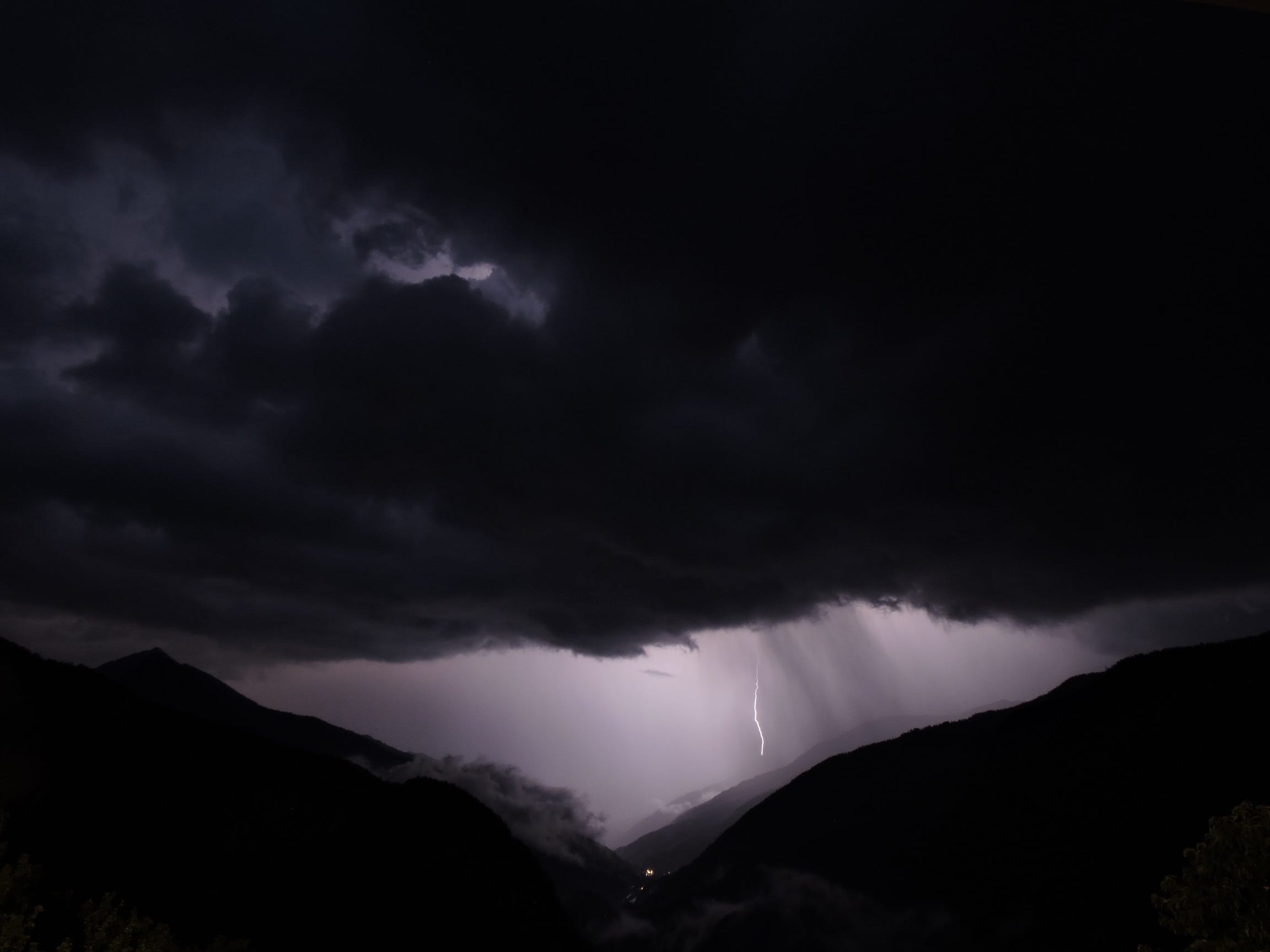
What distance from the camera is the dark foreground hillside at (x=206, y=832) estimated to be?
400ft

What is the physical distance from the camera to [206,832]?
481 feet

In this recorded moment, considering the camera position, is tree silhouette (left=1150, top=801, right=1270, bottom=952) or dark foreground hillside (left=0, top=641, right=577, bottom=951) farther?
dark foreground hillside (left=0, top=641, right=577, bottom=951)

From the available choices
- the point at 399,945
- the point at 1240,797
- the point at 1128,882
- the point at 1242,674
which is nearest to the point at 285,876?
the point at 399,945

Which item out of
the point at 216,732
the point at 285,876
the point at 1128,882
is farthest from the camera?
the point at 216,732

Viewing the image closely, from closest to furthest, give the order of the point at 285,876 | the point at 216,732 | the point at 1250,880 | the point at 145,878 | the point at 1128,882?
the point at 1250,880 < the point at 145,878 < the point at 285,876 < the point at 1128,882 < the point at 216,732

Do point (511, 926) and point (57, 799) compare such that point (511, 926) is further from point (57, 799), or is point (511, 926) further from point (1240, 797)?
point (1240, 797)

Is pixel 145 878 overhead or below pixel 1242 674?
below

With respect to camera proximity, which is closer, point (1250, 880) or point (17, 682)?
point (1250, 880)

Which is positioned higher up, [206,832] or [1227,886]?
[1227,886]

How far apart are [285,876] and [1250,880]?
554ft

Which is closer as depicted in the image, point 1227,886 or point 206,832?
point 1227,886

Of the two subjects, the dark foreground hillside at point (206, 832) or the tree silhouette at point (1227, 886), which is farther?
the dark foreground hillside at point (206, 832)

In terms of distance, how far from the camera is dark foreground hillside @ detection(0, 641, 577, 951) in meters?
122

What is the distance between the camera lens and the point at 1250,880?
97.8 ft
